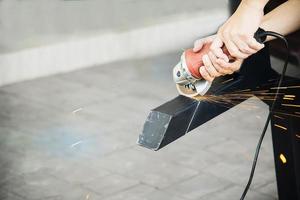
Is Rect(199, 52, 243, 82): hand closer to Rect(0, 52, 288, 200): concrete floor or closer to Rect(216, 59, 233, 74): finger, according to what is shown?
Rect(216, 59, 233, 74): finger

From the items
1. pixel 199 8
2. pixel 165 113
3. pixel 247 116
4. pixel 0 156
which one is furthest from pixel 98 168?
pixel 199 8

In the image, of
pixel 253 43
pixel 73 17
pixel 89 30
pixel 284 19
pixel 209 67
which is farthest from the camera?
pixel 73 17

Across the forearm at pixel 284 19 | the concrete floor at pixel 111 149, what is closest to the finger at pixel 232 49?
the forearm at pixel 284 19

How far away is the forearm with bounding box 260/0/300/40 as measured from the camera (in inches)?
88.5

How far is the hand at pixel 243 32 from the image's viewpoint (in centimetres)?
205

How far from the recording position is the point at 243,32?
2053 millimetres

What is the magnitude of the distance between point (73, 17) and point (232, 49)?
18.6 ft

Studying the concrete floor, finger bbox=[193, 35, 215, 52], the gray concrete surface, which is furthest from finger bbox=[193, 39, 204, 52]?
the gray concrete surface

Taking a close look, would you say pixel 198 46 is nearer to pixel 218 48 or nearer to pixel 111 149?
pixel 218 48

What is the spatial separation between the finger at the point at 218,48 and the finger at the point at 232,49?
0.08ft

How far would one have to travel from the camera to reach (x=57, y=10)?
299 inches

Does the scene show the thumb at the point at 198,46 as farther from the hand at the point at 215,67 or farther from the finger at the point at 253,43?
the finger at the point at 253,43

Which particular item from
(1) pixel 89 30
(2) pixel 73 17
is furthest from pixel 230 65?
Result: (2) pixel 73 17

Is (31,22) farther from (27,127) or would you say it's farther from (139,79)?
(27,127)
